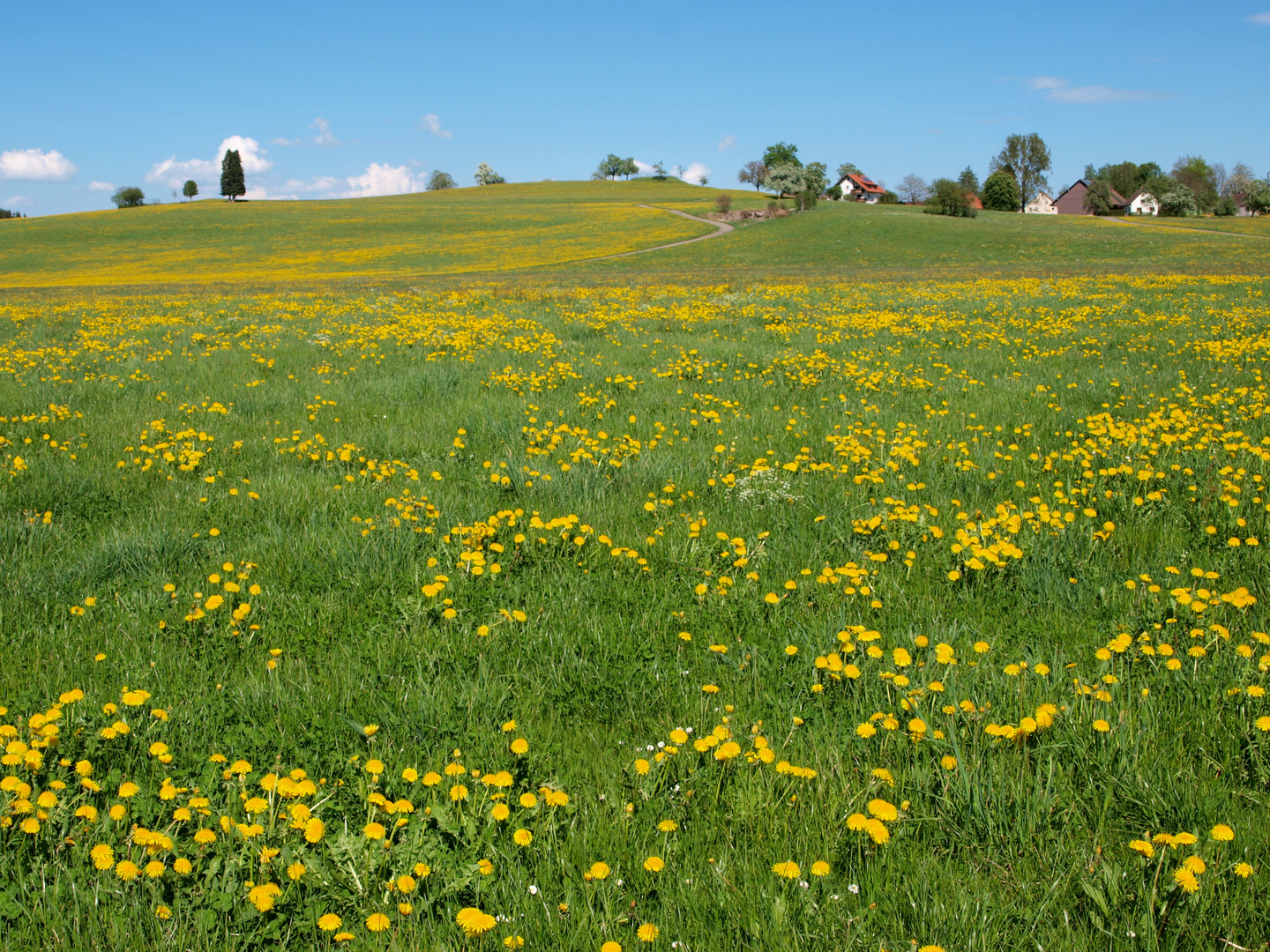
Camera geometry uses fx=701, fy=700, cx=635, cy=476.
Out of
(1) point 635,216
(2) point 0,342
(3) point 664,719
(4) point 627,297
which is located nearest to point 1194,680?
(3) point 664,719

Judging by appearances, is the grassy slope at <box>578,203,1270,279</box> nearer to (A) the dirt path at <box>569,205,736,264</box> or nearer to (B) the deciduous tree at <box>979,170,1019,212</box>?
(A) the dirt path at <box>569,205,736,264</box>

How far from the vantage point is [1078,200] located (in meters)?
101

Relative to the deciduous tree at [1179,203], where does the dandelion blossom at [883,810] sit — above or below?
below

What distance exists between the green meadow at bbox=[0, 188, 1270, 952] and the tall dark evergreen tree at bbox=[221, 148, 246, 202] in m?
105

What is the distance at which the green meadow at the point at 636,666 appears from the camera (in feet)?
6.29

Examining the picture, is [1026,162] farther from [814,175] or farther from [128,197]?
[128,197]

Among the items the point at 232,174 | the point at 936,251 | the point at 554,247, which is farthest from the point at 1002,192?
the point at 232,174

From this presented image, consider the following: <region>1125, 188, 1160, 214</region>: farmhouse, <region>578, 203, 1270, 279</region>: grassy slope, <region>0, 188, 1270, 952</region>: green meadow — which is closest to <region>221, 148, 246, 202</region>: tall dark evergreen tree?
<region>578, 203, 1270, 279</region>: grassy slope

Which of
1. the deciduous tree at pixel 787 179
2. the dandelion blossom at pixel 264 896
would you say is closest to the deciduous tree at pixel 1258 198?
the deciduous tree at pixel 787 179

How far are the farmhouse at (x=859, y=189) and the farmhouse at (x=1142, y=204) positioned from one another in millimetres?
42381

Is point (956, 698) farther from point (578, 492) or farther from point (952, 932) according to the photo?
point (578, 492)

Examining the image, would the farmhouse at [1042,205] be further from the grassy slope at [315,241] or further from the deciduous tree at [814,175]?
the grassy slope at [315,241]

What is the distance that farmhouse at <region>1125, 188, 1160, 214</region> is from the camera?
94250 mm

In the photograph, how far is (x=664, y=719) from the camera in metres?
2.73
